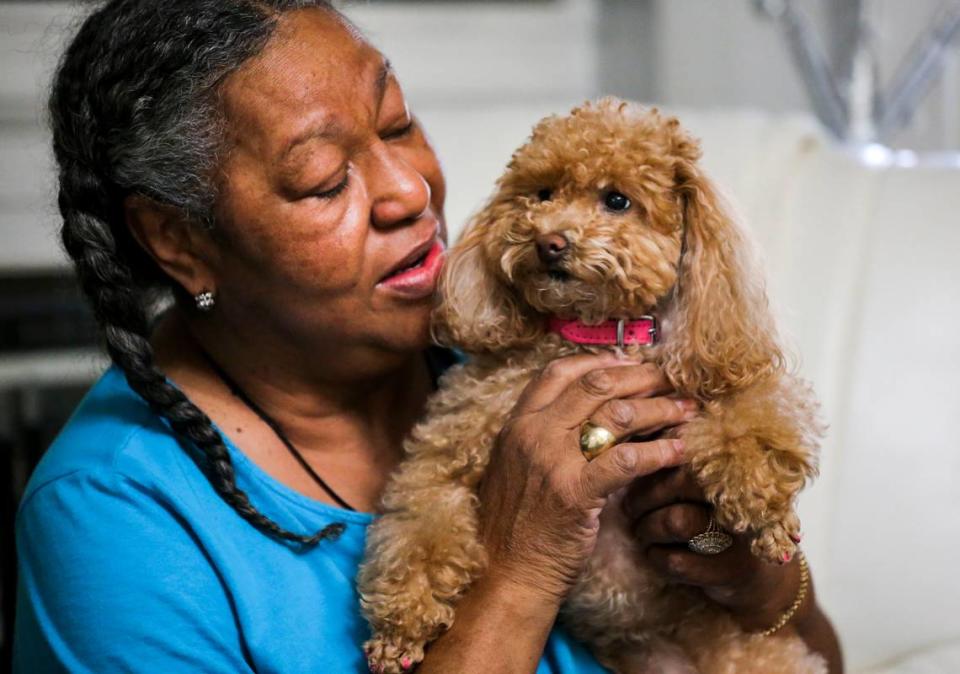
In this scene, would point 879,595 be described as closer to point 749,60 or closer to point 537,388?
point 537,388

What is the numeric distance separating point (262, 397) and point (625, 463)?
53cm

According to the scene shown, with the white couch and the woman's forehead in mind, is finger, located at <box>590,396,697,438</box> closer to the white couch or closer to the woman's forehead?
the woman's forehead

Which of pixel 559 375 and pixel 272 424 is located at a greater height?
pixel 559 375

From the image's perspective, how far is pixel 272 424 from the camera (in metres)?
1.39

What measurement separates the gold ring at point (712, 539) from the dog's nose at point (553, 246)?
0.32m

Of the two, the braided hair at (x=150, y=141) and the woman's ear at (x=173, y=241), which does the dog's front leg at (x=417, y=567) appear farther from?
the woman's ear at (x=173, y=241)

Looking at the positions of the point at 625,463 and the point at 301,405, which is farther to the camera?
the point at 301,405

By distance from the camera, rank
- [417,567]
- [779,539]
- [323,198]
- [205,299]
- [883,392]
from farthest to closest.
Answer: [883,392]
[205,299]
[323,198]
[417,567]
[779,539]

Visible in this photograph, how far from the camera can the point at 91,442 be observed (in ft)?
4.14

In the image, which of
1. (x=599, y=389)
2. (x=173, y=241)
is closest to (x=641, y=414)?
(x=599, y=389)

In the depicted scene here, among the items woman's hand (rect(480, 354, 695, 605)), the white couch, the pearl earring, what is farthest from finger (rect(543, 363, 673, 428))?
the white couch

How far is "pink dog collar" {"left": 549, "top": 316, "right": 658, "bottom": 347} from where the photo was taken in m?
1.18

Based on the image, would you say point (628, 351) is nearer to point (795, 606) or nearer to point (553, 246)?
point (553, 246)

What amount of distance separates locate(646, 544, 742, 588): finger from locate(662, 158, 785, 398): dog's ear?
0.17 m
